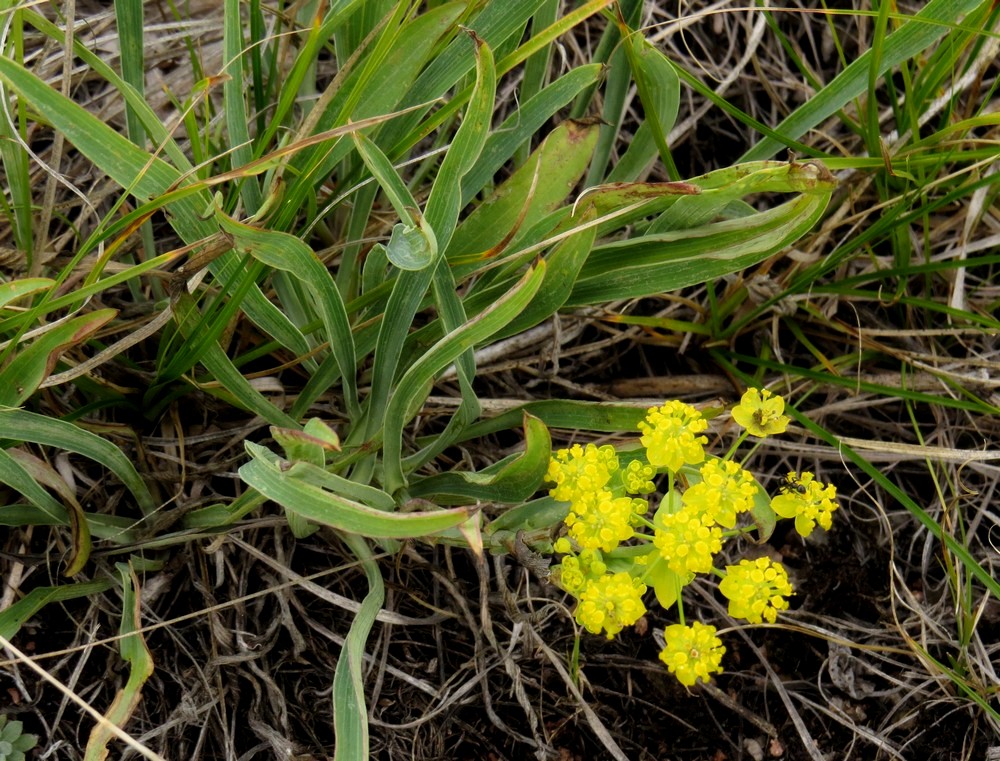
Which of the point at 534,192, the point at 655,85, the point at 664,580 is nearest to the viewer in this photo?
the point at 664,580

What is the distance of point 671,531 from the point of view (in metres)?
0.96

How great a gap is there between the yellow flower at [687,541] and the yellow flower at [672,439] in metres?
0.07

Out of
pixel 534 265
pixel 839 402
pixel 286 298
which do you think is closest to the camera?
pixel 534 265

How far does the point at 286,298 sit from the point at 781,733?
1.11 metres

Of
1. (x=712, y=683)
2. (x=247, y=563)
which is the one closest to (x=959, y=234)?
(x=712, y=683)

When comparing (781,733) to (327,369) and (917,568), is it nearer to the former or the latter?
(917,568)

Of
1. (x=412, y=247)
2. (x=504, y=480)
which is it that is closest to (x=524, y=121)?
(x=412, y=247)

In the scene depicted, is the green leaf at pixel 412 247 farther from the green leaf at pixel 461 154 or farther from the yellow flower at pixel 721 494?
the yellow flower at pixel 721 494

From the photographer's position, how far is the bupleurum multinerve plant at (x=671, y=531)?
0.96 metres

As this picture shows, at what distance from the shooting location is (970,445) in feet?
5.71

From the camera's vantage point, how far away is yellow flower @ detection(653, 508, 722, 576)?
3.09ft

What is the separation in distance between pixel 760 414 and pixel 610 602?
308 mm

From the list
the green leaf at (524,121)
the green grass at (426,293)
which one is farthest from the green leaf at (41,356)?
the green leaf at (524,121)

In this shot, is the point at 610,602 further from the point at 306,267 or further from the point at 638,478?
the point at 306,267
